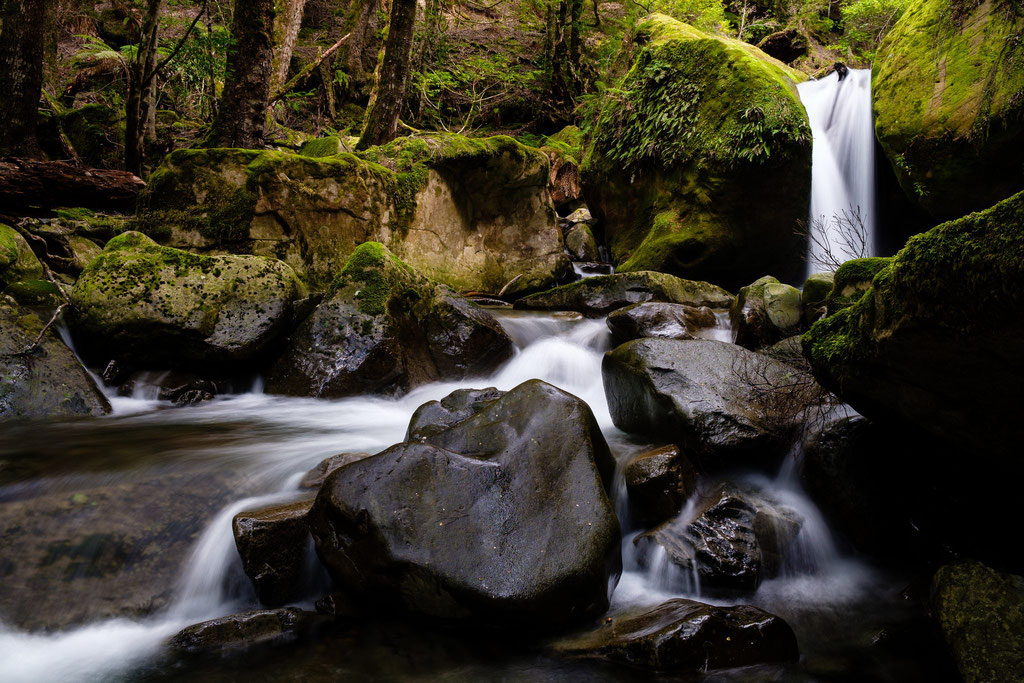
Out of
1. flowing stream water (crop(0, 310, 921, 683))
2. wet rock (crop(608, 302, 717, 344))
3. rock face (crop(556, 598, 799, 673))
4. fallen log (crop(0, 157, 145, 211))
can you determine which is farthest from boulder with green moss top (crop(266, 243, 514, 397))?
fallen log (crop(0, 157, 145, 211))

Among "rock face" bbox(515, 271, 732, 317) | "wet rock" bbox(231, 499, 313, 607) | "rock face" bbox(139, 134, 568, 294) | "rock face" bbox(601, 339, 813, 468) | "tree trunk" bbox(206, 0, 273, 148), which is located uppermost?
"tree trunk" bbox(206, 0, 273, 148)

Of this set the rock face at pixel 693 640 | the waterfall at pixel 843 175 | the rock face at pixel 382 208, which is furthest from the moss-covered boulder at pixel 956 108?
the rock face at pixel 693 640

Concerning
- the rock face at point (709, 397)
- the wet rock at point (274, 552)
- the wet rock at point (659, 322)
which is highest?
the wet rock at point (659, 322)

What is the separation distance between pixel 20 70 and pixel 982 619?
11840 millimetres

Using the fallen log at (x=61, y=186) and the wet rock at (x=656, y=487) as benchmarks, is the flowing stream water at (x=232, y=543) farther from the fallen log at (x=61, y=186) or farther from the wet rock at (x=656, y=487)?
the fallen log at (x=61, y=186)

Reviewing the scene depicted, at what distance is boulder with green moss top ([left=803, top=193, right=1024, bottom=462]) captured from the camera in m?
1.94

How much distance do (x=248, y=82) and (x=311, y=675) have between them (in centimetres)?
792

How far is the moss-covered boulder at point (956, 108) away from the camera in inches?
228

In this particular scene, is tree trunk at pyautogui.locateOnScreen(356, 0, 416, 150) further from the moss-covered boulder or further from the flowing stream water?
the moss-covered boulder

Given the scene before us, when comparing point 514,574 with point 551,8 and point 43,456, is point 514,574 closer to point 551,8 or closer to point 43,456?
point 43,456

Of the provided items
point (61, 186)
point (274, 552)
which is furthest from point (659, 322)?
point (61, 186)

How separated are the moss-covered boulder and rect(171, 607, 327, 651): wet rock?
719cm

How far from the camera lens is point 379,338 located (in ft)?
18.6

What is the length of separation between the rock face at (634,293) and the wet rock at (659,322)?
1.21 metres
